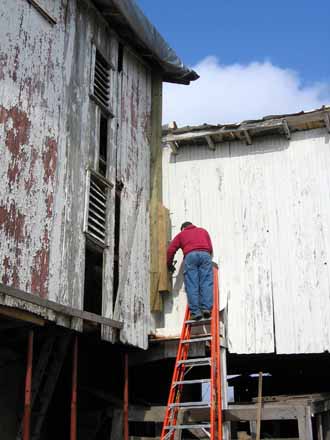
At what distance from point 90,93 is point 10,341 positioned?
13.9 feet

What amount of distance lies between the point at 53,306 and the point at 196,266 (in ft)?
11.2

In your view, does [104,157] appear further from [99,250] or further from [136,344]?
[136,344]

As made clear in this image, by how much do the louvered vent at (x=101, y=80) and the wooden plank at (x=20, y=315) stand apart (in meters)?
4.25

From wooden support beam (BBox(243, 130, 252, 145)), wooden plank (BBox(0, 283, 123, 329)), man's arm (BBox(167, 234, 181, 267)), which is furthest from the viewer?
wooden support beam (BBox(243, 130, 252, 145))

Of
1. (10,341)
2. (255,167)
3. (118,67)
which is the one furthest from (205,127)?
(10,341)

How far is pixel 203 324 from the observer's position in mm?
10758

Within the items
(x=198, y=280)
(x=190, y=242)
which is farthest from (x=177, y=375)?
(x=190, y=242)

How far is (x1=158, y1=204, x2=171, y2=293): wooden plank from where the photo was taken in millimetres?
11492

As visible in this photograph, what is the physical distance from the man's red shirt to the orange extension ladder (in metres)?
0.73

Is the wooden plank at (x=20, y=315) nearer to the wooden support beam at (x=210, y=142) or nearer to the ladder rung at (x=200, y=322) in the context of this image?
the ladder rung at (x=200, y=322)

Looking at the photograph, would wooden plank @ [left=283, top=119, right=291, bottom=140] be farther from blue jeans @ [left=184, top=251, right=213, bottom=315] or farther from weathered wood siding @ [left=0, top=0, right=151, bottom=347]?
blue jeans @ [left=184, top=251, right=213, bottom=315]

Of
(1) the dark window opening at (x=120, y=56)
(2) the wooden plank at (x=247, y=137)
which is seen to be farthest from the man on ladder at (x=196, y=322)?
(1) the dark window opening at (x=120, y=56)

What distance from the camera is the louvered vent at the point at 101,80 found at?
10942 mm

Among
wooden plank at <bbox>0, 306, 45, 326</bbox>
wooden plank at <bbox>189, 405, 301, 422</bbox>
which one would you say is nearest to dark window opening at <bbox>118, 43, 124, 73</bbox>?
wooden plank at <bbox>0, 306, 45, 326</bbox>
